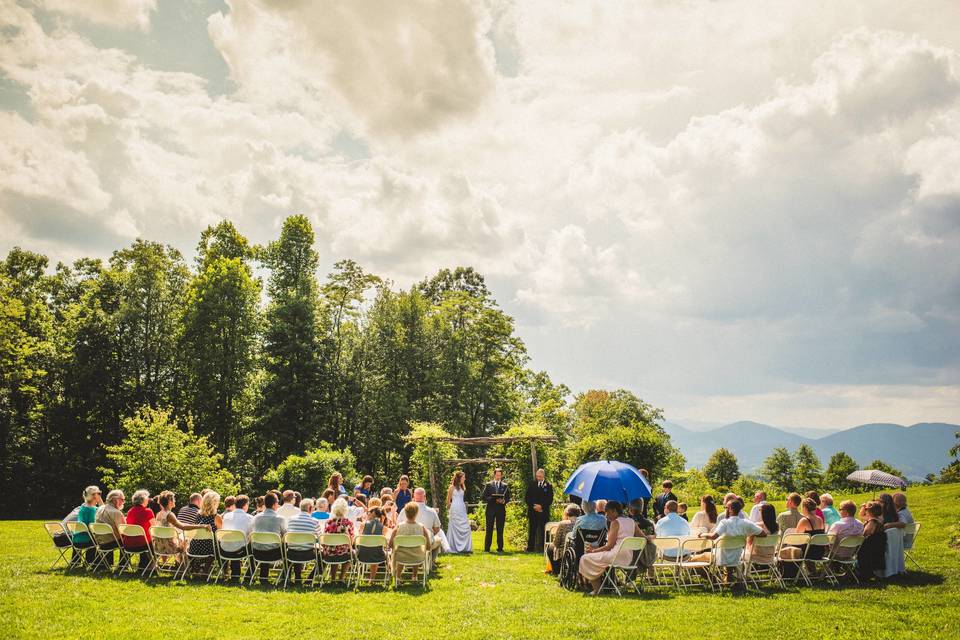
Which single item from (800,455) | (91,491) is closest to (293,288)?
(91,491)

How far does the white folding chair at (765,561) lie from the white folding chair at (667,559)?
1.05m

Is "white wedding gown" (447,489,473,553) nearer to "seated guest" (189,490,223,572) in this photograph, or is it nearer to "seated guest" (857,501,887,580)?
"seated guest" (189,490,223,572)

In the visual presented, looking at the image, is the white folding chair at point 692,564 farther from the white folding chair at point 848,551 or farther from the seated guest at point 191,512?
the seated guest at point 191,512

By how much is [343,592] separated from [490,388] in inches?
1063

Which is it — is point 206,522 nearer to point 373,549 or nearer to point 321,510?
point 321,510

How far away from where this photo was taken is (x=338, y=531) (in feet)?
34.0

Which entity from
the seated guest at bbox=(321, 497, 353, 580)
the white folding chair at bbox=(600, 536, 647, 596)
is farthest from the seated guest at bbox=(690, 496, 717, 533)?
the seated guest at bbox=(321, 497, 353, 580)

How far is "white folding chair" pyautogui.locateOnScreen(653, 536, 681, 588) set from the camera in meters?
9.36

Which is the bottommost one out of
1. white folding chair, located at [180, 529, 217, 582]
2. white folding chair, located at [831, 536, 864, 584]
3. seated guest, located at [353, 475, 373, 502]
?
white folding chair, located at [831, 536, 864, 584]

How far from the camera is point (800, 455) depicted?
200 feet

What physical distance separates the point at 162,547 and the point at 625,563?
7.48 m

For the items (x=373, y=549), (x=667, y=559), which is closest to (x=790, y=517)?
(x=667, y=559)

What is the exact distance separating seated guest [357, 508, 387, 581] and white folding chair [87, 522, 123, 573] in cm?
415

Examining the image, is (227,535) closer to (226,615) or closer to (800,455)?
(226,615)
